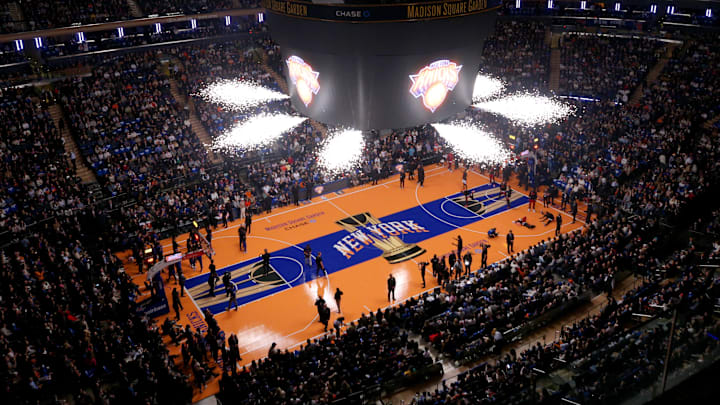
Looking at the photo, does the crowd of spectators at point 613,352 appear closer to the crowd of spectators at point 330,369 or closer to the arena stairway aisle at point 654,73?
the crowd of spectators at point 330,369

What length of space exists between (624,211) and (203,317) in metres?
18.7

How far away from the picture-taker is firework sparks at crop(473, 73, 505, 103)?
37.8 meters

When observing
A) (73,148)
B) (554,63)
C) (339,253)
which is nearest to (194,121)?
(73,148)

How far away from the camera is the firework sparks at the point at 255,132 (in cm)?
3394

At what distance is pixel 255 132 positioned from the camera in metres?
36.2

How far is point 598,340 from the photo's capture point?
16.2 m

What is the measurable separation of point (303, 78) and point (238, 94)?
71.9 feet

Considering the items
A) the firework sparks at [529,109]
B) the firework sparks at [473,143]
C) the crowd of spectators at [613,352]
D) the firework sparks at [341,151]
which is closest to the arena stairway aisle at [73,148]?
the firework sparks at [341,151]

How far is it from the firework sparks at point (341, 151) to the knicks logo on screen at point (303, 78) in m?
14.1

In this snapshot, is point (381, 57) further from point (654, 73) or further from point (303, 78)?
point (654, 73)

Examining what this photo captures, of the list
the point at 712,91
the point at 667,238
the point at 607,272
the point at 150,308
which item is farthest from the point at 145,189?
the point at 712,91

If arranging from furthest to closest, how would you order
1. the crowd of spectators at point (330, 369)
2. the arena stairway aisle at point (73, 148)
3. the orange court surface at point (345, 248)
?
the arena stairway aisle at point (73, 148)
the orange court surface at point (345, 248)
the crowd of spectators at point (330, 369)

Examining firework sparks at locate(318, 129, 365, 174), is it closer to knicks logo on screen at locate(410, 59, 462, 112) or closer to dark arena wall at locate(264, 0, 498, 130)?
dark arena wall at locate(264, 0, 498, 130)

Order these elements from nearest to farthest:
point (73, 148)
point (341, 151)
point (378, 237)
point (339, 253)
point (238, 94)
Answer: point (339, 253) → point (378, 237) → point (73, 148) → point (341, 151) → point (238, 94)
